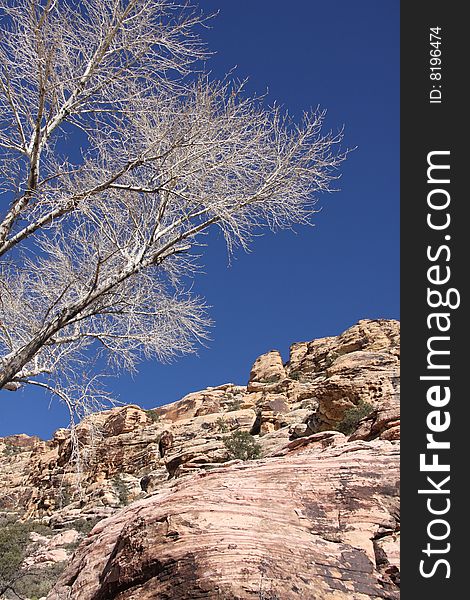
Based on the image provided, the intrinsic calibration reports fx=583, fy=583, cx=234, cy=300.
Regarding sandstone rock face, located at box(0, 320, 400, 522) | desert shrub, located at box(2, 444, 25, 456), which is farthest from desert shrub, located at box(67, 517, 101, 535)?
desert shrub, located at box(2, 444, 25, 456)

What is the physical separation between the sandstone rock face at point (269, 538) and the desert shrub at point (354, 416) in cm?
1028

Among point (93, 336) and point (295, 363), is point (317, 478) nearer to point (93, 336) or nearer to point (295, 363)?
point (93, 336)

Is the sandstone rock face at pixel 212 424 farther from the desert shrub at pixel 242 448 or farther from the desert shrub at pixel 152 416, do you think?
the desert shrub at pixel 242 448

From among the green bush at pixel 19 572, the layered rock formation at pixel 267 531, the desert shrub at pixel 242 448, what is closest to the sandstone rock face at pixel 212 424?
the desert shrub at pixel 242 448

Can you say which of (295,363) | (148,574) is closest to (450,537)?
(148,574)

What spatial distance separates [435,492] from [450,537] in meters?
0.26

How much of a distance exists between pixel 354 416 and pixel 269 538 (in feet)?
43.9

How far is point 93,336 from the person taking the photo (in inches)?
310

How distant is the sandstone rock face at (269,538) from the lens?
3.97 meters

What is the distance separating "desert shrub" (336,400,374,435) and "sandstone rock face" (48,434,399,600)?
10278 millimetres

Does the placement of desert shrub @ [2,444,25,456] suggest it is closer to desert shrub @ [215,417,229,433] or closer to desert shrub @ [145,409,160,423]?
desert shrub @ [145,409,160,423]

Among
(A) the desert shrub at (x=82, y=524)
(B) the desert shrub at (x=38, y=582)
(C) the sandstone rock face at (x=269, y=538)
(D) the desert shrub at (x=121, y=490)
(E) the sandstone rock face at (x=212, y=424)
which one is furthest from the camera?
(D) the desert shrub at (x=121, y=490)

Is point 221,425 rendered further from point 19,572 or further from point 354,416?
point 19,572

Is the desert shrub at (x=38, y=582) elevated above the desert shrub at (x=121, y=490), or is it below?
below
